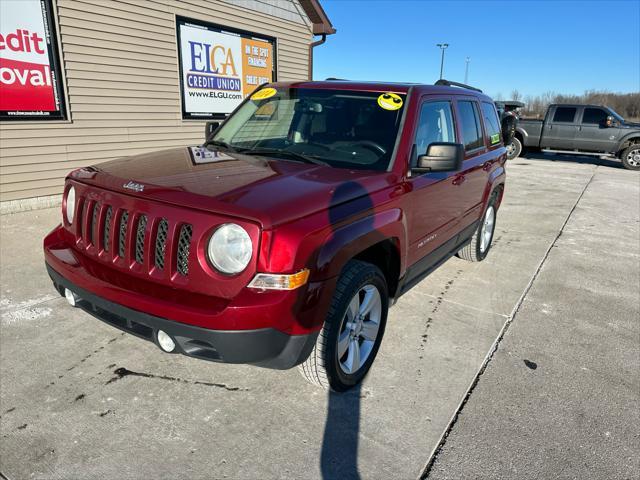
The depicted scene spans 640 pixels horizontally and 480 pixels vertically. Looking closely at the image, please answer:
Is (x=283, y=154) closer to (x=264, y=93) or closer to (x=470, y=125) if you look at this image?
(x=264, y=93)

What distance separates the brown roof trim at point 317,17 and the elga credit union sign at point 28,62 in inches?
247

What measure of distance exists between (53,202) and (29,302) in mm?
3852

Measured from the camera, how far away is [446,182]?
3.68 metres

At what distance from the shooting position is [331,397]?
279 centimetres

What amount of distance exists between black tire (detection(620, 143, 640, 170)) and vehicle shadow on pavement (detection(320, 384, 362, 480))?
641 inches

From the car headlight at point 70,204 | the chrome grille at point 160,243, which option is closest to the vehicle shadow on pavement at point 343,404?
the chrome grille at point 160,243

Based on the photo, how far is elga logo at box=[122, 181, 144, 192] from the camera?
2.42 m

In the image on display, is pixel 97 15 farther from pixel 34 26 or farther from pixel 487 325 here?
pixel 487 325

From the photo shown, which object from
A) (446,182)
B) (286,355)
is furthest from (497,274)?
(286,355)

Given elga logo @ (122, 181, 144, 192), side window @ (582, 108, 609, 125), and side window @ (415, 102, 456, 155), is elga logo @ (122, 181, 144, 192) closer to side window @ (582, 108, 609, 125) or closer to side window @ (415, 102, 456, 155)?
side window @ (415, 102, 456, 155)

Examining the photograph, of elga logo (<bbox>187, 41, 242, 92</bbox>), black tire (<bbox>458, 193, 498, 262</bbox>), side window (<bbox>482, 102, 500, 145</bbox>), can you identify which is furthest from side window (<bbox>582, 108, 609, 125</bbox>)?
black tire (<bbox>458, 193, 498, 262</bbox>)

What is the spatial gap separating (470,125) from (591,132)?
13.7 meters

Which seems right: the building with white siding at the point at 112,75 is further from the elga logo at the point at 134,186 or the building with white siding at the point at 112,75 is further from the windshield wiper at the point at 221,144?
the elga logo at the point at 134,186

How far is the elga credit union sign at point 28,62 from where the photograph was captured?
627 cm
